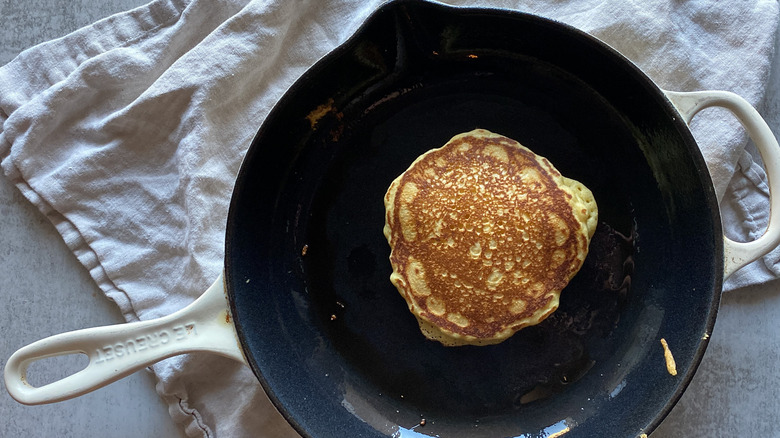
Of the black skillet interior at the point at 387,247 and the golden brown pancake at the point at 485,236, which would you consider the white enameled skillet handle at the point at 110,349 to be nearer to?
the black skillet interior at the point at 387,247

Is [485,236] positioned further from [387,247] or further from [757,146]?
[757,146]

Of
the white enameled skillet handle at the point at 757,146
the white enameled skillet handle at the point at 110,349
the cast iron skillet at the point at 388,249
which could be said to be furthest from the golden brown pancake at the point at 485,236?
the white enameled skillet handle at the point at 110,349

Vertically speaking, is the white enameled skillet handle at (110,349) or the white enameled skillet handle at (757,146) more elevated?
the white enameled skillet handle at (757,146)

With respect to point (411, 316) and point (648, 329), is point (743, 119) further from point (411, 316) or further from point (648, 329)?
point (411, 316)

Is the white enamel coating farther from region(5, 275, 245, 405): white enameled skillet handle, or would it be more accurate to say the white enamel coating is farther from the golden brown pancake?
the golden brown pancake

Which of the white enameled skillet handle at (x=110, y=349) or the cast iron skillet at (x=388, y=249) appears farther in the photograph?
the cast iron skillet at (x=388, y=249)

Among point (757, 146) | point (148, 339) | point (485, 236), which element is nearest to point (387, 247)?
point (485, 236)

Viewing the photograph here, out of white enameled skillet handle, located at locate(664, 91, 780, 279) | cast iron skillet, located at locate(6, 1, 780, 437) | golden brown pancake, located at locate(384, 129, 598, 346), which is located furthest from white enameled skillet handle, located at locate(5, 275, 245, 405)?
white enameled skillet handle, located at locate(664, 91, 780, 279)
